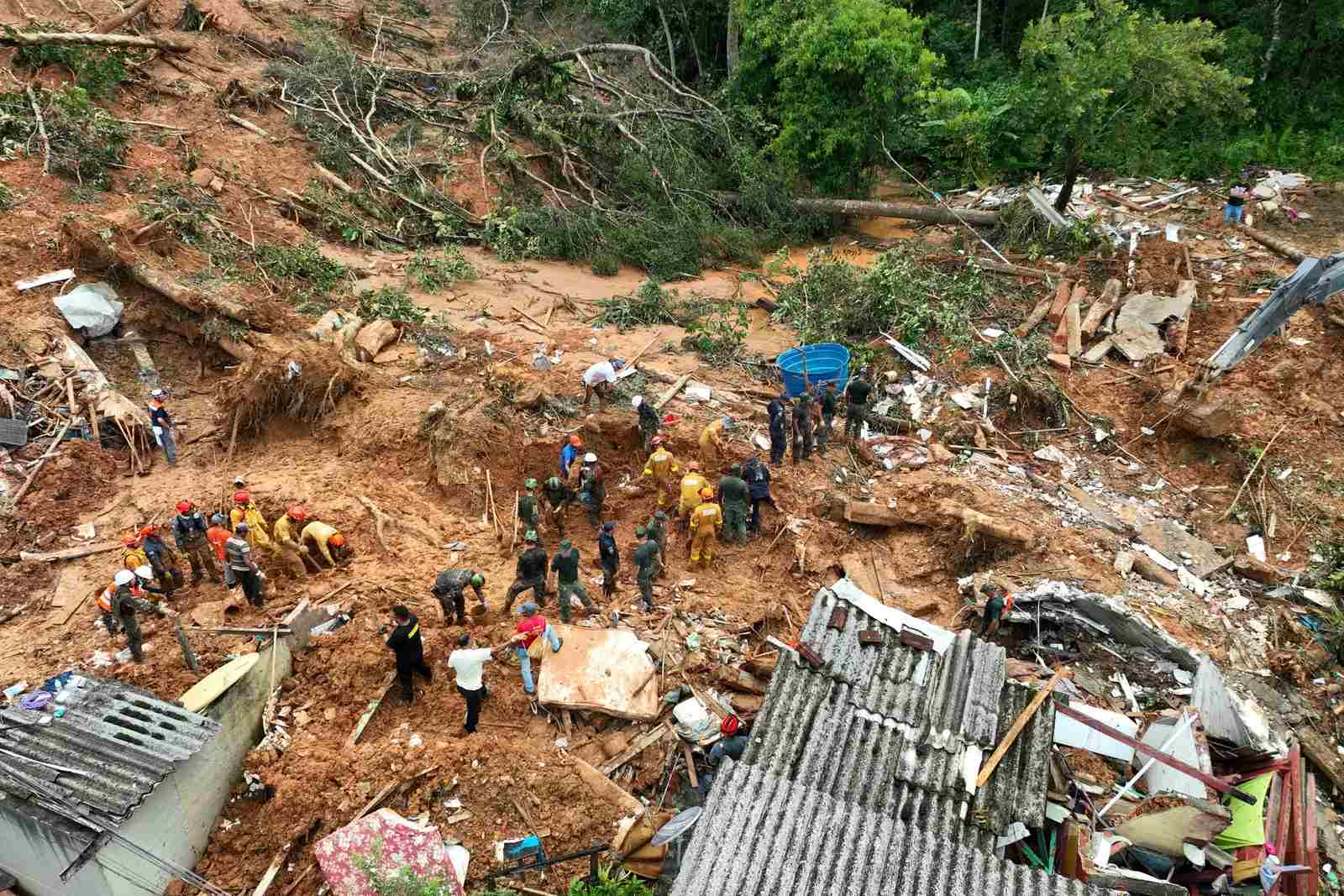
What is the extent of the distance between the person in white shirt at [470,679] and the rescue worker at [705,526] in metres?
3.04

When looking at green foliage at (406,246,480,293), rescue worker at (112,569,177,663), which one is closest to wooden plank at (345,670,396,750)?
rescue worker at (112,569,177,663)

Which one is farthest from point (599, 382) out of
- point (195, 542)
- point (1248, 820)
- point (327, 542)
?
point (1248, 820)

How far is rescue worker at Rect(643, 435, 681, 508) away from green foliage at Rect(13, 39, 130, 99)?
14.7m

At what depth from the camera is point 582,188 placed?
58.7 feet

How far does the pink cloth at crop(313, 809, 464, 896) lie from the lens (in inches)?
228

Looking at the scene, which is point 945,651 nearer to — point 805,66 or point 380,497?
point 380,497

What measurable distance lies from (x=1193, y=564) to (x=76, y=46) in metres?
21.7

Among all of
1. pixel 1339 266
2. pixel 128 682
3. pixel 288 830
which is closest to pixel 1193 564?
pixel 1339 266

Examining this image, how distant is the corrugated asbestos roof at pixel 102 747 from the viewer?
17.9 feet

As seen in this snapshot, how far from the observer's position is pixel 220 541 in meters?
8.74

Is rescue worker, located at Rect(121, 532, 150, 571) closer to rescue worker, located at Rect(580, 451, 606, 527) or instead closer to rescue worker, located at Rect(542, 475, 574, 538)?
rescue worker, located at Rect(542, 475, 574, 538)

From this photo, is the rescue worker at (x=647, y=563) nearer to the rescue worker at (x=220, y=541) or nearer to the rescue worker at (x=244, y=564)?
the rescue worker at (x=244, y=564)

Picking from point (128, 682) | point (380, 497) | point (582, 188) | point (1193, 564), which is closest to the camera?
point (128, 682)

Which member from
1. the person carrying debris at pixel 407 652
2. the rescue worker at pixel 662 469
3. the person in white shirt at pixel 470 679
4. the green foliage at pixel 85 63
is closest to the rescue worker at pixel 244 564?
the person carrying debris at pixel 407 652
